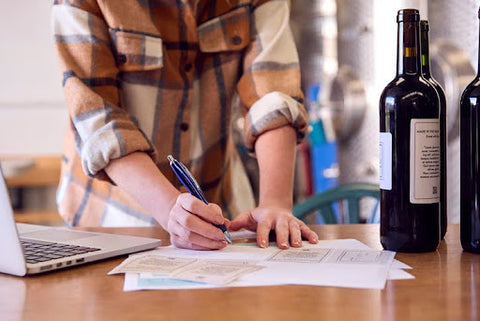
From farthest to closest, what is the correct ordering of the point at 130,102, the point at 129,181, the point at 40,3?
the point at 40,3, the point at 130,102, the point at 129,181

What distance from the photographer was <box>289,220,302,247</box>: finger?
110cm

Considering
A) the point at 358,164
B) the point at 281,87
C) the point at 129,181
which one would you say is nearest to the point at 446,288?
the point at 129,181

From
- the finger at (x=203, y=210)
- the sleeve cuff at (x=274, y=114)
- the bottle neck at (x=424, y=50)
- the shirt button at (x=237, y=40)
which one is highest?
the shirt button at (x=237, y=40)

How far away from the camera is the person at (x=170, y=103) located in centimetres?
129

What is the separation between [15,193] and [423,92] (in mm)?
3684

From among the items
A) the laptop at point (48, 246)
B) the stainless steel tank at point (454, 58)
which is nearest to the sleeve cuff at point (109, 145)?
the laptop at point (48, 246)

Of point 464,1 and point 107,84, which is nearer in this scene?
point 107,84

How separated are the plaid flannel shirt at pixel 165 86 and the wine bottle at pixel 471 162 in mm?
498

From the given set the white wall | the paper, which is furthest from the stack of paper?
the white wall

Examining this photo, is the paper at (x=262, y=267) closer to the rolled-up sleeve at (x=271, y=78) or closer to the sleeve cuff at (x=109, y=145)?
the sleeve cuff at (x=109, y=145)

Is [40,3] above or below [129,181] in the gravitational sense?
above

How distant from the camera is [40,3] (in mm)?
4219

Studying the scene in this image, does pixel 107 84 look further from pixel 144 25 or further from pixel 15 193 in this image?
pixel 15 193

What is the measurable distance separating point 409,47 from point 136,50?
682 mm
